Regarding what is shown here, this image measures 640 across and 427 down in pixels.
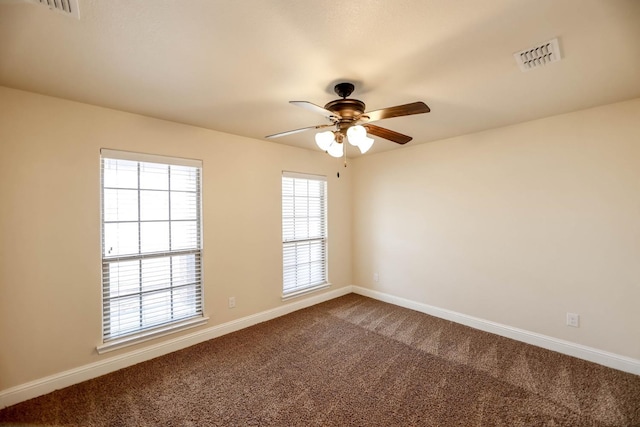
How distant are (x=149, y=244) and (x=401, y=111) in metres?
2.66

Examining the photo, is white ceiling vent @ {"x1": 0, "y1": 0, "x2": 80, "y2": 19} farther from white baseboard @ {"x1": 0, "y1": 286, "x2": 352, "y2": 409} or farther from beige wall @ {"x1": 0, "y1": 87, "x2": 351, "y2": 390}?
white baseboard @ {"x1": 0, "y1": 286, "x2": 352, "y2": 409}

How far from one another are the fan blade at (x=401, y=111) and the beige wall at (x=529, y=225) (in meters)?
1.20

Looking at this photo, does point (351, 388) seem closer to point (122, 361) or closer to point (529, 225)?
point (122, 361)

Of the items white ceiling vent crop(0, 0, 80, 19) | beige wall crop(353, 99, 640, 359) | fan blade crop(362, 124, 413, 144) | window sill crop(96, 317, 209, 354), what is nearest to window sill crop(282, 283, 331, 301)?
beige wall crop(353, 99, 640, 359)

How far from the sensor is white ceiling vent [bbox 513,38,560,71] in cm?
161

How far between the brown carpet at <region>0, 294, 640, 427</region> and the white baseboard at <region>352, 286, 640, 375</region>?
0.36ft

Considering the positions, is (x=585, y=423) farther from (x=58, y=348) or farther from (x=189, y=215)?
(x=58, y=348)

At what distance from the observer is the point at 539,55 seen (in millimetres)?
1695

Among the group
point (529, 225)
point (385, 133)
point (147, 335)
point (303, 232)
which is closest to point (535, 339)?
point (529, 225)

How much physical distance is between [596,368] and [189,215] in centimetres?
425

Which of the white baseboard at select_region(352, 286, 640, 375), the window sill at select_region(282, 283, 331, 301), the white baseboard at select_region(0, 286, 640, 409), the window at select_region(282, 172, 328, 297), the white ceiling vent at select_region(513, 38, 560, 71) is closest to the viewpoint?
the white ceiling vent at select_region(513, 38, 560, 71)

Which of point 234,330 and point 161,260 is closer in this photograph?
point 161,260

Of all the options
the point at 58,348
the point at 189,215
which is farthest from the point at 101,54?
the point at 58,348

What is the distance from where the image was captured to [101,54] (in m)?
1.65
